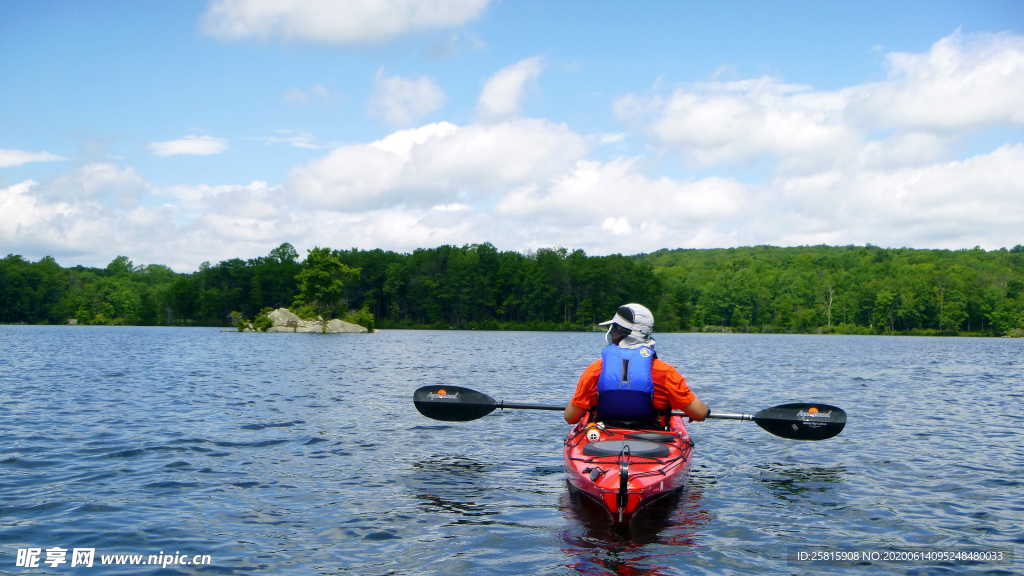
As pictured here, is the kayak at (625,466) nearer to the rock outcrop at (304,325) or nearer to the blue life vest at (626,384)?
the blue life vest at (626,384)

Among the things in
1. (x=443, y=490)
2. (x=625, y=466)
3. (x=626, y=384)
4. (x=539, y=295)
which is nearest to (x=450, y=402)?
(x=443, y=490)

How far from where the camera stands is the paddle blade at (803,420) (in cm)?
1096

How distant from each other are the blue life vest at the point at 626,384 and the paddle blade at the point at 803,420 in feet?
10.2

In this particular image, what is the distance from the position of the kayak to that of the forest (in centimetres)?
11744

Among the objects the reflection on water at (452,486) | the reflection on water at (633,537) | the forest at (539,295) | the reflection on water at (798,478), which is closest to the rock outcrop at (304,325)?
the forest at (539,295)

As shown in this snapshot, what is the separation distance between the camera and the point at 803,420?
11.0 metres

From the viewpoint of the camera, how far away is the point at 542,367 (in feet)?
114

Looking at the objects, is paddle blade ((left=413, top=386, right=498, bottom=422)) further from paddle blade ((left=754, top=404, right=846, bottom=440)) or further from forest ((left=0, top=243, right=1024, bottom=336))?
forest ((left=0, top=243, right=1024, bottom=336))

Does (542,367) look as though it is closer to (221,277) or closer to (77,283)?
(221,277)

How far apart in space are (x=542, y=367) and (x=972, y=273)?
12328 cm

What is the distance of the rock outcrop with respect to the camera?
87.9 meters

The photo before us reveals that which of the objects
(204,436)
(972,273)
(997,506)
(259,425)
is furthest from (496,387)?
(972,273)

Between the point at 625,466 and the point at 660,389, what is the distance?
158 centimetres

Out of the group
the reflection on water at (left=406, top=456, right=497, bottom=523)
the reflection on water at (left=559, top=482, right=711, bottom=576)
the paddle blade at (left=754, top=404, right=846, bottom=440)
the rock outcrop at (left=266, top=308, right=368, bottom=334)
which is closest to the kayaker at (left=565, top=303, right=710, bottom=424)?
the reflection on water at (left=559, top=482, right=711, bottom=576)
